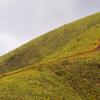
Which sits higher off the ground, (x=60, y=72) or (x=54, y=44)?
(x=54, y=44)

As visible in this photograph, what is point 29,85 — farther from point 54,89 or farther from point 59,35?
point 59,35

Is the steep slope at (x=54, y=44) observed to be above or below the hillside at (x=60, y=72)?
above

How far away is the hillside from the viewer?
2697 inches

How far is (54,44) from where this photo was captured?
399 feet

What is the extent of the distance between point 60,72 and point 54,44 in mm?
42585

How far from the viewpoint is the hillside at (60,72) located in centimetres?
6850

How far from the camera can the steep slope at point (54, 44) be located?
114 meters

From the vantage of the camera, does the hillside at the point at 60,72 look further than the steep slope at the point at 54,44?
No

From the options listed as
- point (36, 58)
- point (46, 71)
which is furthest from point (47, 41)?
point (46, 71)

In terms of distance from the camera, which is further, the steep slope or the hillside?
the steep slope

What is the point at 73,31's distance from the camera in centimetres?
12662

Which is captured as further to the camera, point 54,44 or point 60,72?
point 54,44

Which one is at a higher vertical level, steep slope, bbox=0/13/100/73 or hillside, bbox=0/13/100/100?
steep slope, bbox=0/13/100/73

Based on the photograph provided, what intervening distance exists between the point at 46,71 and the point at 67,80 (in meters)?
5.64
